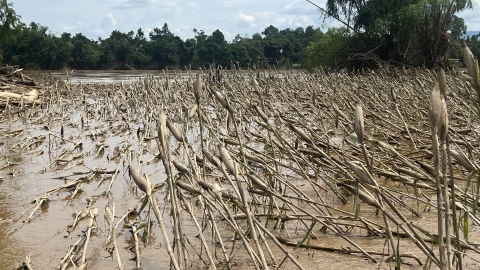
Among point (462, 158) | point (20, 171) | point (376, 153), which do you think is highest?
point (462, 158)

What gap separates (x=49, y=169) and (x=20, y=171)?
32 centimetres

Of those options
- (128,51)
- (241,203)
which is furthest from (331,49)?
(128,51)

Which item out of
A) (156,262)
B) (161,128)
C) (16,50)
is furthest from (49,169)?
(16,50)

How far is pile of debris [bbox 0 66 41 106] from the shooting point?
12.0 metres

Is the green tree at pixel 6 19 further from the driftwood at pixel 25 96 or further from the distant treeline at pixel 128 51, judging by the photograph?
the distant treeline at pixel 128 51

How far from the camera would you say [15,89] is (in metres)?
13.8

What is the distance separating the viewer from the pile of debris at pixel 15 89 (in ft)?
39.5

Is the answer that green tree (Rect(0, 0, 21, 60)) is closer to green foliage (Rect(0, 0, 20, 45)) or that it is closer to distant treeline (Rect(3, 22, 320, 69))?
green foliage (Rect(0, 0, 20, 45))

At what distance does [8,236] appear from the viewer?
3.39 metres

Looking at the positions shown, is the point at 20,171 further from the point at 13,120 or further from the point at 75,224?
the point at 13,120

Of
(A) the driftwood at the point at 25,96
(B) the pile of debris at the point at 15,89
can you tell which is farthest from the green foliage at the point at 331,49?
(A) the driftwood at the point at 25,96

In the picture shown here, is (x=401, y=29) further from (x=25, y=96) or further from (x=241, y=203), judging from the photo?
(x=241, y=203)

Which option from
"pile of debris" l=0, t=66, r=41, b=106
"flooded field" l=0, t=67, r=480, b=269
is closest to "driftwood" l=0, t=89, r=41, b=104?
"pile of debris" l=0, t=66, r=41, b=106

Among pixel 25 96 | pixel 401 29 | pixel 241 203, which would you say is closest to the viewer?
pixel 241 203
